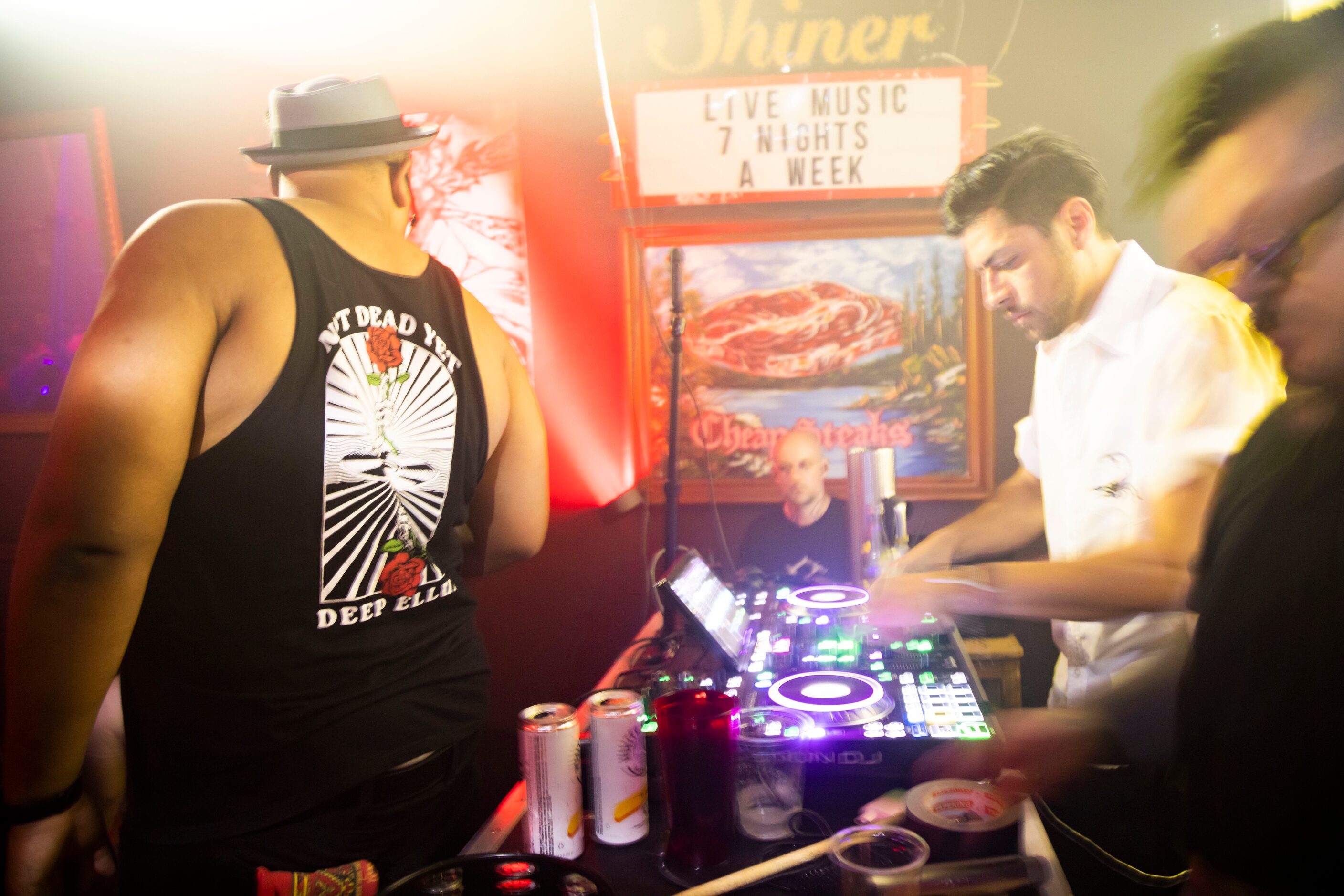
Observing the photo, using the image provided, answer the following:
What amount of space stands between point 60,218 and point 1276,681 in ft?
13.0

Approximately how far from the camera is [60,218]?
317cm

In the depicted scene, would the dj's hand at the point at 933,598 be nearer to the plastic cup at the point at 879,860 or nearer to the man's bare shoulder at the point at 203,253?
the plastic cup at the point at 879,860

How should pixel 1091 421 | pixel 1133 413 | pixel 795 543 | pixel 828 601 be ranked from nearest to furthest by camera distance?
pixel 1133 413 < pixel 1091 421 < pixel 828 601 < pixel 795 543

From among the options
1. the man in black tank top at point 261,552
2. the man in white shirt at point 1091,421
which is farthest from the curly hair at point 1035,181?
the man in black tank top at point 261,552

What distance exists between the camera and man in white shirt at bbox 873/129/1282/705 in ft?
4.47

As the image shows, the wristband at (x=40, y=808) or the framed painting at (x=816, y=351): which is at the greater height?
the framed painting at (x=816, y=351)

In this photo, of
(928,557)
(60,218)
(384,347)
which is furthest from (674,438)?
(60,218)

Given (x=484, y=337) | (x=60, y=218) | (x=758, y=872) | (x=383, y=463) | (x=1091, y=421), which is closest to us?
(x=758, y=872)

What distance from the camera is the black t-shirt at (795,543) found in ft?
9.28

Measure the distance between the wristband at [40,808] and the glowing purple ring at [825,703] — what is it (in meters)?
0.94

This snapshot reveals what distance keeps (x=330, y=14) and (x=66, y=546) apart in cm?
288

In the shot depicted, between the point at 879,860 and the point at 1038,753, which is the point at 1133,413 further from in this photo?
the point at 879,860

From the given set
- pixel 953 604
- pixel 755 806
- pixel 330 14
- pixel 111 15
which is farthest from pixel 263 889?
pixel 111 15

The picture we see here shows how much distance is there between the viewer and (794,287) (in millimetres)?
3008
